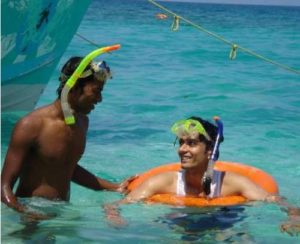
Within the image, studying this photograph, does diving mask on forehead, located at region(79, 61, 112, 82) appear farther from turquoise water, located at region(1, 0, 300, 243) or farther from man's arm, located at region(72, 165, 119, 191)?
man's arm, located at region(72, 165, 119, 191)

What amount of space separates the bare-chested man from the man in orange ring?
1.73 ft

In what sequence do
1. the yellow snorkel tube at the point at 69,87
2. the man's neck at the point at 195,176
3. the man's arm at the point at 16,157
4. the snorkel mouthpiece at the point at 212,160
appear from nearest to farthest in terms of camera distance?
the man's arm at the point at 16,157 → the yellow snorkel tube at the point at 69,87 → the snorkel mouthpiece at the point at 212,160 → the man's neck at the point at 195,176

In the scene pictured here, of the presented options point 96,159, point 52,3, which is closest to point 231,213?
point 96,159

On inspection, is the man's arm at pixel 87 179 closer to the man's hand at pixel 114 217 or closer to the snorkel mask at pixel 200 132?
the man's hand at pixel 114 217

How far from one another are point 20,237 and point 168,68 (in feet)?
37.4

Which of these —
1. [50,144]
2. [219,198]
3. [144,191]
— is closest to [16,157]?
[50,144]

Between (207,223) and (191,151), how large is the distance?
408 millimetres

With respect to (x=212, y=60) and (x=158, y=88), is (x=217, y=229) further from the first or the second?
(x=212, y=60)

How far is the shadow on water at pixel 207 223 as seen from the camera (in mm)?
3525

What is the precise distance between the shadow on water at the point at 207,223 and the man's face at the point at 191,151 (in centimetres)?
27

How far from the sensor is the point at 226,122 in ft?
28.0

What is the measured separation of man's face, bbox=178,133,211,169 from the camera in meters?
3.82

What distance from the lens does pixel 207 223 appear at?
145 inches

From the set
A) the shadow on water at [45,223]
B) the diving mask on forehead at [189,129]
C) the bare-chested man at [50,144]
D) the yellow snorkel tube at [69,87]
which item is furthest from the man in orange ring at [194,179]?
the yellow snorkel tube at [69,87]
